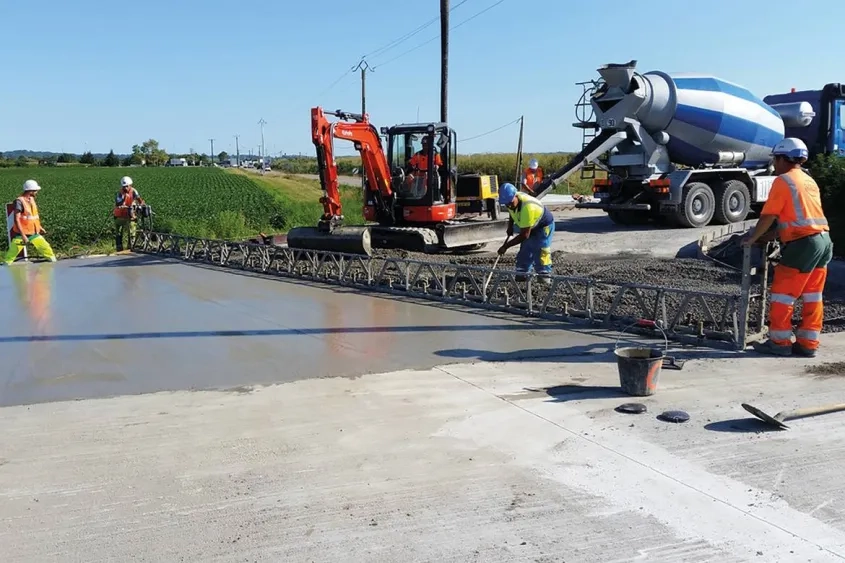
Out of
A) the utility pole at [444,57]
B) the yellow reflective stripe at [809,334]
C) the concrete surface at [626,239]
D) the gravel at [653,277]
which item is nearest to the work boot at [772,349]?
the yellow reflective stripe at [809,334]

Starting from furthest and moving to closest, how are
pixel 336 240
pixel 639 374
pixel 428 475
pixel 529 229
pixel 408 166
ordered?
1. pixel 408 166
2. pixel 336 240
3. pixel 529 229
4. pixel 639 374
5. pixel 428 475

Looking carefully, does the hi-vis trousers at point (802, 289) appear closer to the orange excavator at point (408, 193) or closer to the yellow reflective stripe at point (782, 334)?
the yellow reflective stripe at point (782, 334)

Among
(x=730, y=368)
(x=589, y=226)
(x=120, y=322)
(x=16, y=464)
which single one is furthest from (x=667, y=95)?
(x=16, y=464)

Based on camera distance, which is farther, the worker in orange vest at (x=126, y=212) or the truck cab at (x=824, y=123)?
the truck cab at (x=824, y=123)

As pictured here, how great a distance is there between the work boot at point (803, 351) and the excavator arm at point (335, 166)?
25.5 ft

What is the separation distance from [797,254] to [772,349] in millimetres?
853

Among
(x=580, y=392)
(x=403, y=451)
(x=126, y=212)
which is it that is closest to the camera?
(x=403, y=451)

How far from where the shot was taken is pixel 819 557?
3.16 meters

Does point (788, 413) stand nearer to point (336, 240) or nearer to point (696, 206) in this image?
point (336, 240)

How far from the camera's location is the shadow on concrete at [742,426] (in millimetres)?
4656

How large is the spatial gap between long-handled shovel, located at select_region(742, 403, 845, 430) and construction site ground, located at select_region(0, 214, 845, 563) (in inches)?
2.1

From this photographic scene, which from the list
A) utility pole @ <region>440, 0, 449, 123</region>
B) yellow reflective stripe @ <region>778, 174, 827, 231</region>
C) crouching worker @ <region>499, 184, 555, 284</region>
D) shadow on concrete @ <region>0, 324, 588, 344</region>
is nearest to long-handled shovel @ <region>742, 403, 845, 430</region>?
yellow reflective stripe @ <region>778, 174, 827, 231</region>

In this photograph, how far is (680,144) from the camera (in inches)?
648

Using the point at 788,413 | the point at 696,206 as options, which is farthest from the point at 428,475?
the point at 696,206
